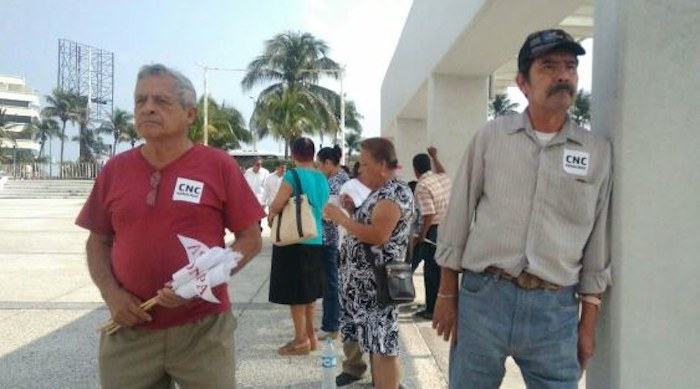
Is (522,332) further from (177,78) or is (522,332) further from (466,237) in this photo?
(177,78)

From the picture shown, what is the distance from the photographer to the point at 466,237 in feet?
7.54

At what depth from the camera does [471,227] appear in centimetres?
233

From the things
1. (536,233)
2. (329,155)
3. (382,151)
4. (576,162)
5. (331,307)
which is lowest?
(331,307)

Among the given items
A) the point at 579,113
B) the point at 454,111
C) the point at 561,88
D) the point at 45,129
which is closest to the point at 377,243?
the point at 561,88

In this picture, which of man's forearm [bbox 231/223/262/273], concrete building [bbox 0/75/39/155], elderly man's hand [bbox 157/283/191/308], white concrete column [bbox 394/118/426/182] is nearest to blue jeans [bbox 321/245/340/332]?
man's forearm [bbox 231/223/262/273]

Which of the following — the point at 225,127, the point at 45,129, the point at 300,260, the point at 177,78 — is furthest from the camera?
the point at 45,129

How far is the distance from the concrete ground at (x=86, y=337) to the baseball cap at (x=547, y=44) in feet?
9.32

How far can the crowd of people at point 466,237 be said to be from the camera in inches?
84.2

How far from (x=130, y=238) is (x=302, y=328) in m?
2.80

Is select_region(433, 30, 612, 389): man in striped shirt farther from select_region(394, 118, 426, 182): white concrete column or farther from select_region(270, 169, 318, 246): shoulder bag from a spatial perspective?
select_region(394, 118, 426, 182): white concrete column

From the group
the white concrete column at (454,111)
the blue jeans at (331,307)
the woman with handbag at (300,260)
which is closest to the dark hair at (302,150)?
the woman with handbag at (300,260)

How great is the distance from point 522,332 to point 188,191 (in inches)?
55.0

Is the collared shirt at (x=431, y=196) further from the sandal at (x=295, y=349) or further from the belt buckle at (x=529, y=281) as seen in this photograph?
A: the belt buckle at (x=529, y=281)

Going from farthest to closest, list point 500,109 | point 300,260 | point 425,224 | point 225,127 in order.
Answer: point 225,127
point 500,109
point 425,224
point 300,260
